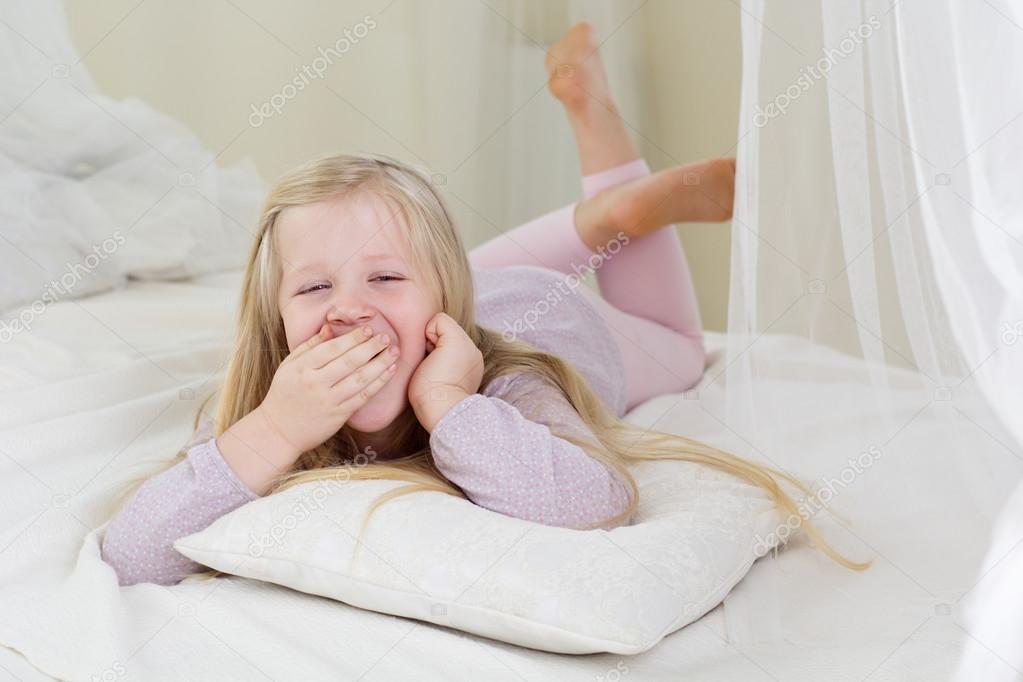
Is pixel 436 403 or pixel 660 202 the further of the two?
pixel 660 202

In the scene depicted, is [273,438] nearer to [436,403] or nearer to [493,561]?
[436,403]

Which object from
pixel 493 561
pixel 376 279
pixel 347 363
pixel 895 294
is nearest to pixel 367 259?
pixel 376 279

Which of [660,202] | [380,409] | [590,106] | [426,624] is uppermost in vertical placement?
[590,106]

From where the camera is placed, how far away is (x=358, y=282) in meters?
1.06

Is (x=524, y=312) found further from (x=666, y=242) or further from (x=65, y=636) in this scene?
(x=65, y=636)

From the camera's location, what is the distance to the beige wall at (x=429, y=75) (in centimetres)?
210

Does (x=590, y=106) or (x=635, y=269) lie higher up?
(x=590, y=106)

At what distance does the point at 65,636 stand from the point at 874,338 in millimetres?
727

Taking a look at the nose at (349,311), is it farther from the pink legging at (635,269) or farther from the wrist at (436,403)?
the pink legging at (635,269)

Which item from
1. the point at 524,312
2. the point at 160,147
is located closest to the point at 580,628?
the point at 524,312

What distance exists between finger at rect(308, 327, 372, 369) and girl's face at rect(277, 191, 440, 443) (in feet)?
0.14

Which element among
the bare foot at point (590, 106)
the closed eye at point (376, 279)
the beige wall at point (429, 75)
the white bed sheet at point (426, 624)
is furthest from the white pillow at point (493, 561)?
the beige wall at point (429, 75)

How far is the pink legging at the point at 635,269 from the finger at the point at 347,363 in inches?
29.0

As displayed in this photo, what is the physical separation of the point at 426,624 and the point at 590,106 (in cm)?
112
